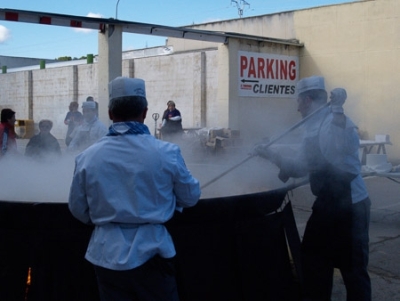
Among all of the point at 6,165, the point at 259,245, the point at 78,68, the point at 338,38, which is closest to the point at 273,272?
the point at 259,245

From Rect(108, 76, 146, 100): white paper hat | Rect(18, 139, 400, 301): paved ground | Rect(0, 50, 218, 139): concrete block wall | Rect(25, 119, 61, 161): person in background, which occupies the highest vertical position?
Rect(0, 50, 218, 139): concrete block wall

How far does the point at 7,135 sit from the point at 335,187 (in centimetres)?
443

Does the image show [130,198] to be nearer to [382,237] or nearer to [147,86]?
[382,237]

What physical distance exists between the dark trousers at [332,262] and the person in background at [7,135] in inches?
157

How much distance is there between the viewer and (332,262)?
342 cm

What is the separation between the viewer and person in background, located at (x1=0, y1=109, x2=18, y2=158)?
6391mm

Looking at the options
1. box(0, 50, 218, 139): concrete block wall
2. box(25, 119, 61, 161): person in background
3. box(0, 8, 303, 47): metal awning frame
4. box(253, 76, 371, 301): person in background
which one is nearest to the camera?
box(253, 76, 371, 301): person in background

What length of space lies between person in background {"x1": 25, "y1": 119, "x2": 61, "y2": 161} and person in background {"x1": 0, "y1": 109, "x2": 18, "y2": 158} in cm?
17

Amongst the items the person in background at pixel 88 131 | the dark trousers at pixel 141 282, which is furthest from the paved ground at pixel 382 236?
the dark trousers at pixel 141 282

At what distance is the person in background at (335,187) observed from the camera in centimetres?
328

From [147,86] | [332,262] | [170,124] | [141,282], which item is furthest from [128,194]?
[147,86]

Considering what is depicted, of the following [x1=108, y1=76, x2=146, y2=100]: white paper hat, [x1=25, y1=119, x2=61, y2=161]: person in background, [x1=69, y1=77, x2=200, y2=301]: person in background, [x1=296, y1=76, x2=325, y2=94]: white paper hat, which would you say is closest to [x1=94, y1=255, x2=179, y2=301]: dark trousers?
[x1=69, y1=77, x2=200, y2=301]: person in background

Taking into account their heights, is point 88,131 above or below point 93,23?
below

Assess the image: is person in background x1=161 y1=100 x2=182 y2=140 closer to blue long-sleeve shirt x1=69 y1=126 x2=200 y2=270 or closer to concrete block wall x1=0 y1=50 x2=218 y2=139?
concrete block wall x1=0 y1=50 x2=218 y2=139
